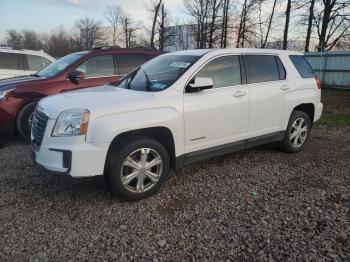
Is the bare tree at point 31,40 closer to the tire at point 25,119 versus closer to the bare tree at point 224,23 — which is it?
the bare tree at point 224,23

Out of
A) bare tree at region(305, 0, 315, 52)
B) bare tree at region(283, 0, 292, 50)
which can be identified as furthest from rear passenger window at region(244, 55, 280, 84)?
bare tree at region(305, 0, 315, 52)

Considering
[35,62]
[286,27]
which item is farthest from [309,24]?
[35,62]

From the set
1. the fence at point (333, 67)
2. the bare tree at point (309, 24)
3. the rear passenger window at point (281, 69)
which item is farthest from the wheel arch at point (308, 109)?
the bare tree at point (309, 24)


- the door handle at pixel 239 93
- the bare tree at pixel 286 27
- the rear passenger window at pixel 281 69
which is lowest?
the door handle at pixel 239 93

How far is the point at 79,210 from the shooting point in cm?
379

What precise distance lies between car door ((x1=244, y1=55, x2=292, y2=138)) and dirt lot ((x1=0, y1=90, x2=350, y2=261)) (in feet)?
2.17

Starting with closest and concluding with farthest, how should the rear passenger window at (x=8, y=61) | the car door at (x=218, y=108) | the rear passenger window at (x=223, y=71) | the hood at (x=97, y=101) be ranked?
the hood at (x=97, y=101)
the car door at (x=218, y=108)
the rear passenger window at (x=223, y=71)
the rear passenger window at (x=8, y=61)

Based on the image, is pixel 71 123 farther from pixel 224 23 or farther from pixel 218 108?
pixel 224 23

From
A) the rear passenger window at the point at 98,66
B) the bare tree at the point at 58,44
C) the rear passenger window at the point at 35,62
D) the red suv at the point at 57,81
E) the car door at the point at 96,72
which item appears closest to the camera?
the red suv at the point at 57,81

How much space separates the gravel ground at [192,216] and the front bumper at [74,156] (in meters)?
0.51

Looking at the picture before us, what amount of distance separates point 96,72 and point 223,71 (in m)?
3.36

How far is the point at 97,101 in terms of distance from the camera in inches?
151

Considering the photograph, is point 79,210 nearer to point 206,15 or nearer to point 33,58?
point 33,58

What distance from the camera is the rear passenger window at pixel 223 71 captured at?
4555 millimetres
